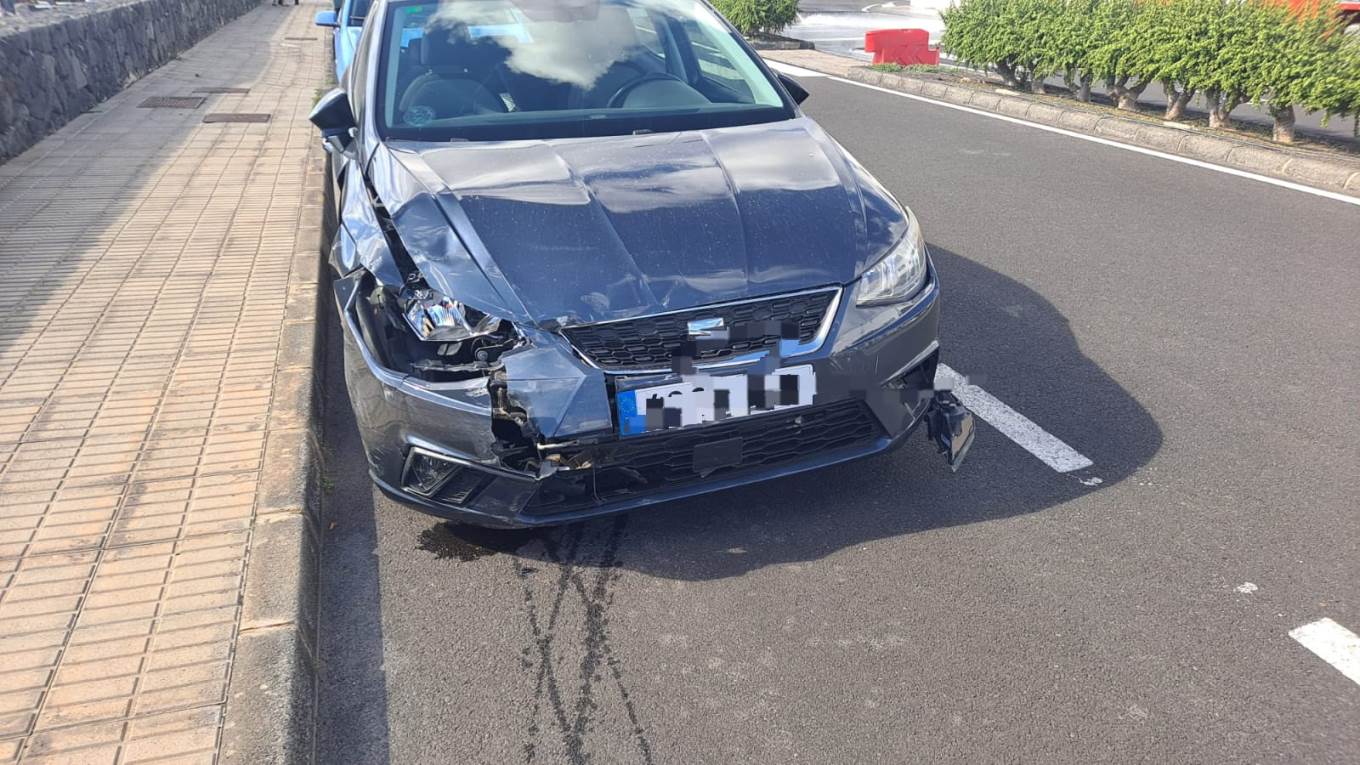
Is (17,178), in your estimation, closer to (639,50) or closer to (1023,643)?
(639,50)

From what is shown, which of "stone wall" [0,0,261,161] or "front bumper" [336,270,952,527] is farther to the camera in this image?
"stone wall" [0,0,261,161]

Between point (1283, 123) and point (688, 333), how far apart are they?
8319 millimetres

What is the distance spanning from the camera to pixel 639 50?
433cm

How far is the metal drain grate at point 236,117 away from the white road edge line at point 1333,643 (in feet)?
33.0

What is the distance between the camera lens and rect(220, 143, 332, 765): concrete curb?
226cm

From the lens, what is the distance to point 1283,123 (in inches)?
341

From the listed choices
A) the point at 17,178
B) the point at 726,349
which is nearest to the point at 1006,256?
the point at 726,349

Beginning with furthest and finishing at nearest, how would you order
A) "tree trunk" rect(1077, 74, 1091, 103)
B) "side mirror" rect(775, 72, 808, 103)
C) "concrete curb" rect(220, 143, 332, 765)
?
1. "tree trunk" rect(1077, 74, 1091, 103)
2. "side mirror" rect(775, 72, 808, 103)
3. "concrete curb" rect(220, 143, 332, 765)

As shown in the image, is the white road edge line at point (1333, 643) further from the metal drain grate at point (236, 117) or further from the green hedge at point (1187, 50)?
the metal drain grate at point (236, 117)

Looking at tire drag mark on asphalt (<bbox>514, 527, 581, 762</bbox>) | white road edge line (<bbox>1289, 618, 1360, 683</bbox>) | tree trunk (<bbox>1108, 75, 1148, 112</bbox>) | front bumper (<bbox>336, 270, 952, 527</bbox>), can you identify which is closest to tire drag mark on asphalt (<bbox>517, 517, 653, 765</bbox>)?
tire drag mark on asphalt (<bbox>514, 527, 581, 762</bbox>)

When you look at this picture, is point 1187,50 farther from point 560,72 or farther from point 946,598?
point 946,598

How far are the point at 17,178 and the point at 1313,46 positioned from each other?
34.3 ft

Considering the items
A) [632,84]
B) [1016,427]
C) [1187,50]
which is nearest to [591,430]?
[1016,427]

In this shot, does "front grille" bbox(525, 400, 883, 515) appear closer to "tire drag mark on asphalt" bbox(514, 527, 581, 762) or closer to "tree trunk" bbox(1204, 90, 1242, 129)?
"tire drag mark on asphalt" bbox(514, 527, 581, 762)
